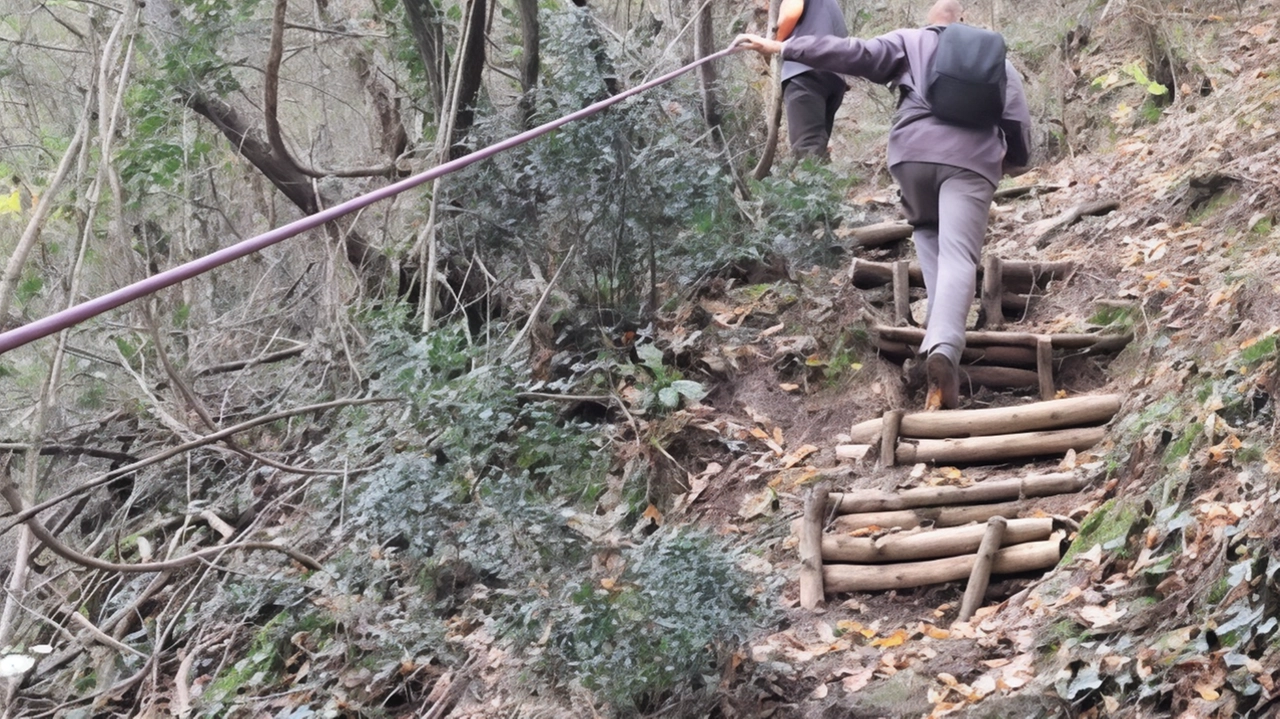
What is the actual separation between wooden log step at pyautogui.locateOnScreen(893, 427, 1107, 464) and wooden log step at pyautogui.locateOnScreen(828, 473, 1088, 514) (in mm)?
299

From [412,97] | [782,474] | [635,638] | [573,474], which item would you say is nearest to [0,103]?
[412,97]

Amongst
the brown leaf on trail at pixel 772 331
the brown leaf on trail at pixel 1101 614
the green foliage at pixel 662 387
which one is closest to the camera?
the brown leaf on trail at pixel 1101 614

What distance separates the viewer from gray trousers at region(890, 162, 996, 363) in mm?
5621

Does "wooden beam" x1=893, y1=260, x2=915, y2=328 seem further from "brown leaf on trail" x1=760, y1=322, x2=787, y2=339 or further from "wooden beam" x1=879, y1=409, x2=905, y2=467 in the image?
"wooden beam" x1=879, y1=409, x2=905, y2=467

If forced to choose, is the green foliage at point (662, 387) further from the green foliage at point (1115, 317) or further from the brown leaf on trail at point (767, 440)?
the green foliage at point (1115, 317)

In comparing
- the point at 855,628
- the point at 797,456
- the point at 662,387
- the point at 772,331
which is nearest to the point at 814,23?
the point at 772,331

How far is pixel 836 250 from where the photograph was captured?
24.7ft

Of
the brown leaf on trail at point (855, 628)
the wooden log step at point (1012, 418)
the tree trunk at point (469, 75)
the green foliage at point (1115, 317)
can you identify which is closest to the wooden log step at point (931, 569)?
the brown leaf on trail at point (855, 628)

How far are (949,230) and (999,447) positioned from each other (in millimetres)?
1130

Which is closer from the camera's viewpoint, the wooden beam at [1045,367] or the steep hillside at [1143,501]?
the steep hillside at [1143,501]

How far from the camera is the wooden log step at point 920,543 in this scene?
15.0 ft

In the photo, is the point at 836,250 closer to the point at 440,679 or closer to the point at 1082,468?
the point at 1082,468

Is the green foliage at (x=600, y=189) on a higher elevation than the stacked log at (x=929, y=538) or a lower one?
higher

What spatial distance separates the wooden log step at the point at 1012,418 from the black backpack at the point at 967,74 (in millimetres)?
1413
